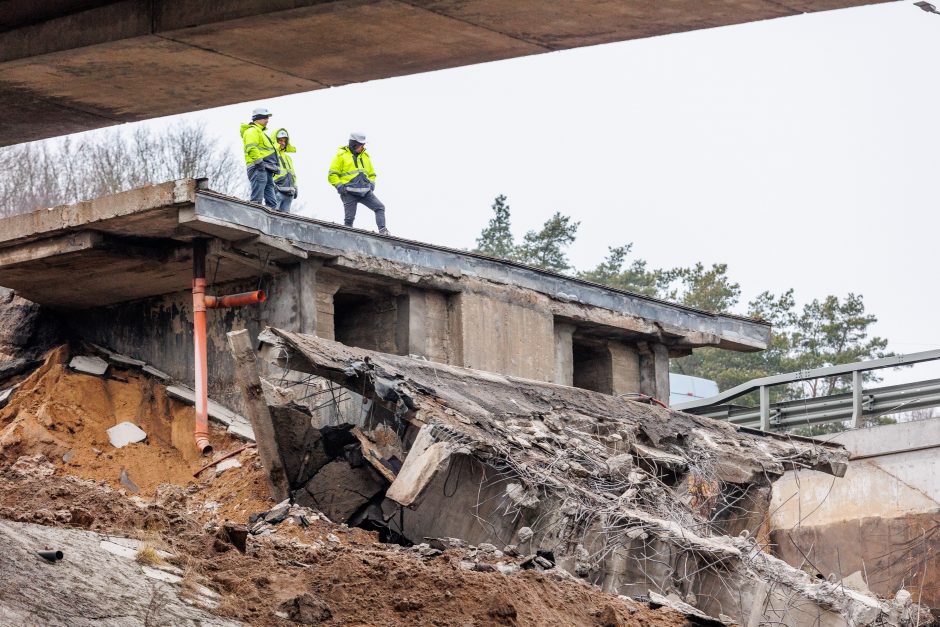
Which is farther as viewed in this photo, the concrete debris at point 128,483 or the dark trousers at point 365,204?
the dark trousers at point 365,204

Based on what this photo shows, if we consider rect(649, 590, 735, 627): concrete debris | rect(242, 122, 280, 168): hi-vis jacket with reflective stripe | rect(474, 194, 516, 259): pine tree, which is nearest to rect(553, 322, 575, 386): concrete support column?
rect(242, 122, 280, 168): hi-vis jacket with reflective stripe

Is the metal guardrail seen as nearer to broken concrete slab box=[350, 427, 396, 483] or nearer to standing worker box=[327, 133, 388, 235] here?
standing worker box=[327, 133, 388, 235]

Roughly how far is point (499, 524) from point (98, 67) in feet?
19.4

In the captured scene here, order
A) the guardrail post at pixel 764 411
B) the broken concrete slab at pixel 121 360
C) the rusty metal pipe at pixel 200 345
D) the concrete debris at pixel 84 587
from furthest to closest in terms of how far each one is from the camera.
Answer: the guardrail post at pixel 764 411
the broken concrete slab at pixel 121 360
the rusty metal pipe at pixel 200 345
the concrete debris at pixel 84 587

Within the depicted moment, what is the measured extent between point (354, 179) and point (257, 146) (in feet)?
5.74

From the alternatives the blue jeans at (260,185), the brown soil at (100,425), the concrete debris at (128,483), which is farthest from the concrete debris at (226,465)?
the blue jeans at (260,185)

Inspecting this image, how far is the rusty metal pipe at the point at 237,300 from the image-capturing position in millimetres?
15500

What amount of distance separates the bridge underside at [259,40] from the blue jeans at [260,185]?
9.00 metres

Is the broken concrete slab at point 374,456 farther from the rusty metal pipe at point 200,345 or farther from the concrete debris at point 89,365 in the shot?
the concrete debris at point 89,365

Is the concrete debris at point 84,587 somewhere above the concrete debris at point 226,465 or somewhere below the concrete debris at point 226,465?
above

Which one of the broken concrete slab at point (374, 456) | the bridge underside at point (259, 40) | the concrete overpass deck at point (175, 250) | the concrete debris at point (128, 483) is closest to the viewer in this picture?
the bridge underside at point (259, 40)

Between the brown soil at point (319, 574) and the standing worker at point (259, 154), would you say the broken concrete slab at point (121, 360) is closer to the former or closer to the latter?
the standing worker at point (259, 154)

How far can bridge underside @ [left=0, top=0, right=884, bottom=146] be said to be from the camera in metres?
6.02

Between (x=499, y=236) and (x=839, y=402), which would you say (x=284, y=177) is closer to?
(x=839, y=402)
